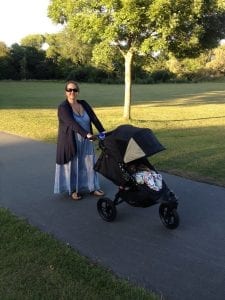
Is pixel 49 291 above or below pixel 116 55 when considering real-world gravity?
below

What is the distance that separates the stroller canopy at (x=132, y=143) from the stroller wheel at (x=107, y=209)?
628 mm

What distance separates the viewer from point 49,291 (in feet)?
14.2

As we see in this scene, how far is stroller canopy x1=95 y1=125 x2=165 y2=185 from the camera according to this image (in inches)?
234

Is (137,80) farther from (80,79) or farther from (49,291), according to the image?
(49,291)

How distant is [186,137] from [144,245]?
875cm

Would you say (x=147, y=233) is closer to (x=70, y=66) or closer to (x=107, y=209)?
(x=107, y=209)

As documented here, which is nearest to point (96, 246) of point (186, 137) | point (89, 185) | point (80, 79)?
point (89, 185)

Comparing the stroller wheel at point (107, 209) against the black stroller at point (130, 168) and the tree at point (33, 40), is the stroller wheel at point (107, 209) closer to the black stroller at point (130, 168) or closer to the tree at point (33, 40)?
the black stroller at point (130, 168)

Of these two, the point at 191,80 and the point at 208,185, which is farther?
the point at 191,80

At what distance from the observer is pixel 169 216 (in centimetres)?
602

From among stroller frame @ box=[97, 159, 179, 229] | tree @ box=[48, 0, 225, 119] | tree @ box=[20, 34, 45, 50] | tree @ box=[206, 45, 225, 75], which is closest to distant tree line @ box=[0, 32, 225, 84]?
tree @ box=[206, 45, 225, 75]

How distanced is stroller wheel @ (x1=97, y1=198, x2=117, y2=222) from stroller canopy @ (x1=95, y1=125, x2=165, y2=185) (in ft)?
1.08

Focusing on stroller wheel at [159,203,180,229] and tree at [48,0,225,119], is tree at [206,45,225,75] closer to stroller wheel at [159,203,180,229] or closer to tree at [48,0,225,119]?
tree at [48,0,225,119]

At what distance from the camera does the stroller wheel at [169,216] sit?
597 cm
